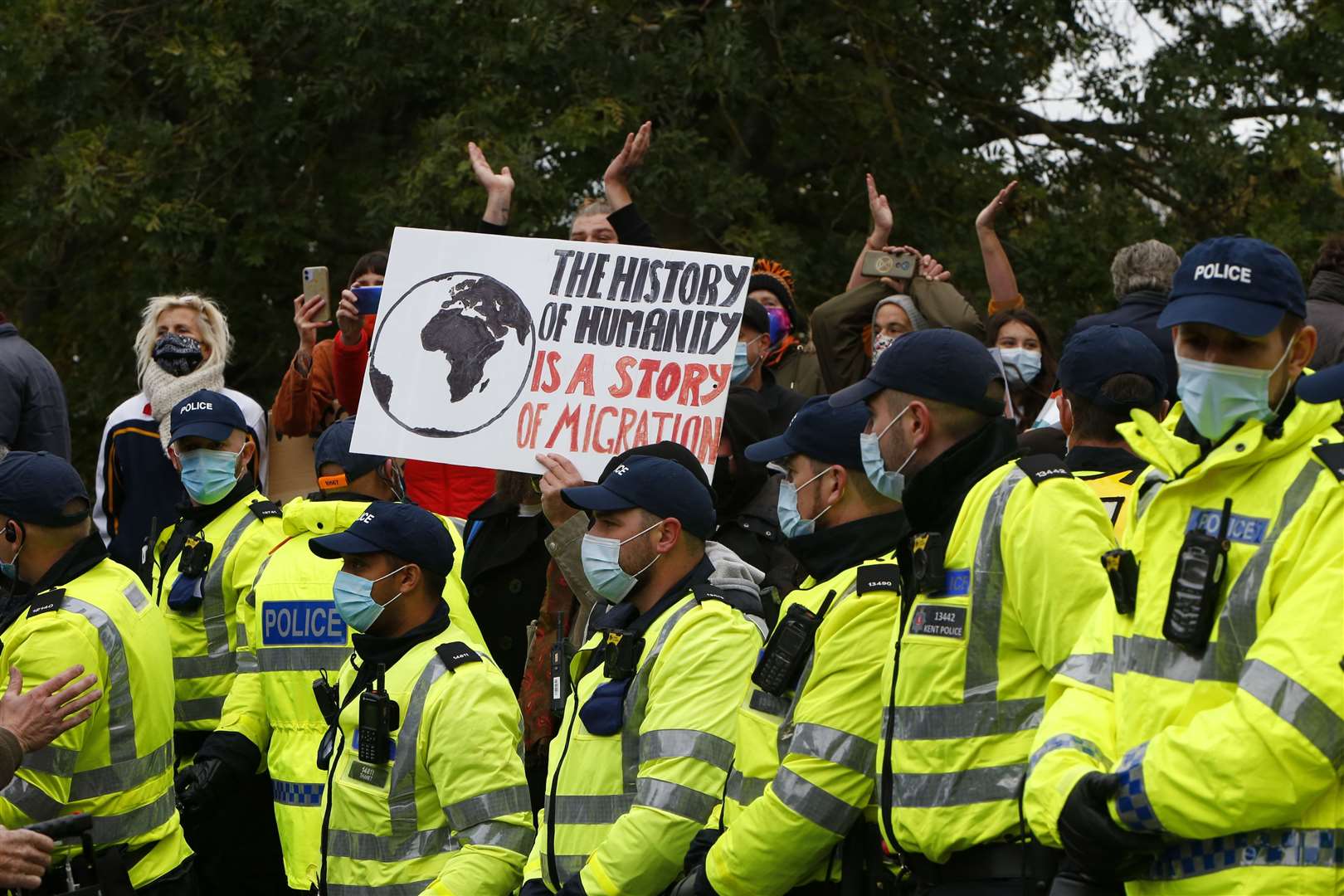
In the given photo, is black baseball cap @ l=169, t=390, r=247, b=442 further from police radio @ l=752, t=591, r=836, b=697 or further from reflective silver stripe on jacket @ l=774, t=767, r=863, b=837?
reflective silver stripe on jacket @ l=774, t=767, r=863, b=837

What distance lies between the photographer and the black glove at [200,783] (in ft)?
23.5

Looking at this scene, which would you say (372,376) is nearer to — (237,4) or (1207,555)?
(1207,555)

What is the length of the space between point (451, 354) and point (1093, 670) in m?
4.02

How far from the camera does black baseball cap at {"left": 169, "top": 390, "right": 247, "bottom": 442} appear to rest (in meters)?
7.93

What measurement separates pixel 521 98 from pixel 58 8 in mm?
3393

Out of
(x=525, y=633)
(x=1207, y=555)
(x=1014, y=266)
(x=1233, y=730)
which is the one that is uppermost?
(x=1014, y=266)

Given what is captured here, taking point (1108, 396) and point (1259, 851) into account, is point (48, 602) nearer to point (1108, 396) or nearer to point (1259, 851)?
point (1108, 396)

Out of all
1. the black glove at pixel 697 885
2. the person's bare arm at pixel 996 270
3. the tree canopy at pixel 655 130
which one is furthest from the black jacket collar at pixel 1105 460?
the tree canopy at pixel 655 130

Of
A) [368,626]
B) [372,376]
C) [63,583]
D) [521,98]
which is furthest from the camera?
[521,98]

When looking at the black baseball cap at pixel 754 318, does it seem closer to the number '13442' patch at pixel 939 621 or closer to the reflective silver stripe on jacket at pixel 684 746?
the reflective silver stripe on jacket at pixel 684 746

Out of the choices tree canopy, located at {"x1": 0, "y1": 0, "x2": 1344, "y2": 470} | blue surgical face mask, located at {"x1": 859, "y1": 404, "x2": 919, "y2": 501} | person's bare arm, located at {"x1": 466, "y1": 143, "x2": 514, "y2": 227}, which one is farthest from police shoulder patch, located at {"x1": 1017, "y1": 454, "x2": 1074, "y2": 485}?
tree canopy, located at {"x1": 0, "y1": 0, "x2": 1344, "y2": 470}

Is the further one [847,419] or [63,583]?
[63,583]

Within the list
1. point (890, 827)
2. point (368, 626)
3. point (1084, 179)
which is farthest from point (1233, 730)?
point (1084, 179)

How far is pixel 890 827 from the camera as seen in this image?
4.51 m
